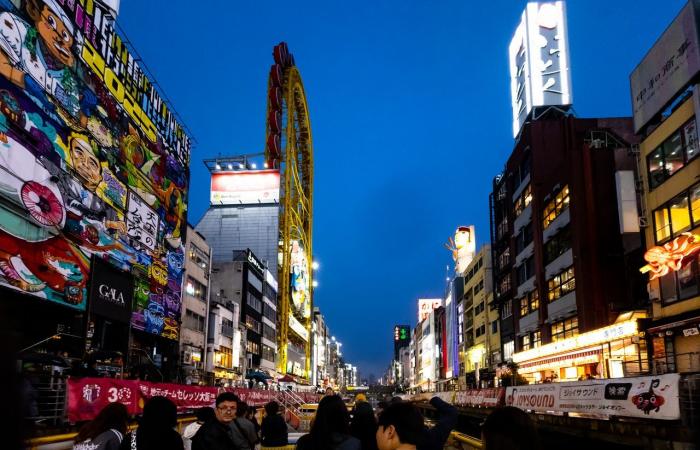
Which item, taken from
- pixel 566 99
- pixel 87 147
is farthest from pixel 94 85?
pixel 566 99

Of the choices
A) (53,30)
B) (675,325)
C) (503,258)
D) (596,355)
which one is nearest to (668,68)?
(675,325)

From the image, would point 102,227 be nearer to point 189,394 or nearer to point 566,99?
point 189,394

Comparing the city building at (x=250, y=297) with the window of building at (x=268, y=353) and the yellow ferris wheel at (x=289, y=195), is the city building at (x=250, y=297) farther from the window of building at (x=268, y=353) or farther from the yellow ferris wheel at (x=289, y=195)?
the yellow ferris wheel at (x=289, y=195)

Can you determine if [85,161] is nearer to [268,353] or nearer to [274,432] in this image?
[274,432]

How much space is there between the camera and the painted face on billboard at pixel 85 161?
32906mm

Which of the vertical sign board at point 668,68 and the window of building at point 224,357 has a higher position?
the vertical sign board at point 668,68

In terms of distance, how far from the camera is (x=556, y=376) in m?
46.8

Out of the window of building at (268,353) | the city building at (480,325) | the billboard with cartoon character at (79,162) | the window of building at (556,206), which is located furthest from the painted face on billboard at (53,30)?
the window of building at (268,353)

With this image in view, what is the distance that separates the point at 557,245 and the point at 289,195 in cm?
5924

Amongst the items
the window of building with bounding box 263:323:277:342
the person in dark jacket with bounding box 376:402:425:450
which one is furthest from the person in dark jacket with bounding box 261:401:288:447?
the window of building with bounding box 263:323:277:342

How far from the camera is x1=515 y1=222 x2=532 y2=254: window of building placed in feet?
190

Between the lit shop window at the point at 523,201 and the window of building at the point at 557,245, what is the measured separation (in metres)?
6.72

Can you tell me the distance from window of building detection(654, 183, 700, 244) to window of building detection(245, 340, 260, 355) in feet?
192

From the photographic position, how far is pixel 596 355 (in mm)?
38906
